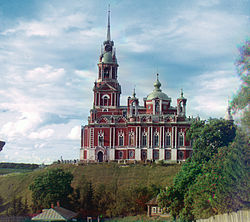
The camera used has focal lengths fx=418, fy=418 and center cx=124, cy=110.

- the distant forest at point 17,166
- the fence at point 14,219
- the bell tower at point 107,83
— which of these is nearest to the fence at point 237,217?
the fence at point 14,219

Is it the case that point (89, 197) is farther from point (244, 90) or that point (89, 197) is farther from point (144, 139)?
point (244, 90)

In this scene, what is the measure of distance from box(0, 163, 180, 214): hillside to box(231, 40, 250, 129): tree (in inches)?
1531

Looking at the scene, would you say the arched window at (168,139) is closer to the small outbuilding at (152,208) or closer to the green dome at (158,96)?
the green dome at (158,96)

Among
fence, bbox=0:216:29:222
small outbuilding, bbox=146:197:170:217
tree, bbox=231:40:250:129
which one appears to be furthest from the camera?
small outbuilding, bbox=146:197:170:217

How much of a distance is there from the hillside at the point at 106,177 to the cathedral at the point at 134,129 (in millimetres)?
7466

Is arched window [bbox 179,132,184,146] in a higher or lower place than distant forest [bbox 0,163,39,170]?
higher

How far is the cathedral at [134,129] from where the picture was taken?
281 ft

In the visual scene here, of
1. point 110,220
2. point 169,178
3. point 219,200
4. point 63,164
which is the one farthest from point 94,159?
point 219,200

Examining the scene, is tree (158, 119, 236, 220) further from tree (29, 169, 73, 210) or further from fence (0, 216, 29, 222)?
fence (0, 216, 29, 222)

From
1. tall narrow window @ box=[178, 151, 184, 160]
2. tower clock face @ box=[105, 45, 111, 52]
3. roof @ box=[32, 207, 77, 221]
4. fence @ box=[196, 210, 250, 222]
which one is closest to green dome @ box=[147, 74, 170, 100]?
tall narrow window @ box=[178, 151, 184, 160]

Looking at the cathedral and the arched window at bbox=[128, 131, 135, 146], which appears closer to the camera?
the cathedral

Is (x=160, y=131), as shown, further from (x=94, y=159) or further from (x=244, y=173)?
(x=244, y=173)

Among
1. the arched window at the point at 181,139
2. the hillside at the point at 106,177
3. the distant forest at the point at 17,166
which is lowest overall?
the hillside at the point at 106,177

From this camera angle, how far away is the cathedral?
281ft
